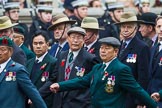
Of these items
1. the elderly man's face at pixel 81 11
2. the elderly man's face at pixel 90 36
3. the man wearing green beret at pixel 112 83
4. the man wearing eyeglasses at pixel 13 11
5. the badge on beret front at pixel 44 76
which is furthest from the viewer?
the elderly man's face at pixel 81 11

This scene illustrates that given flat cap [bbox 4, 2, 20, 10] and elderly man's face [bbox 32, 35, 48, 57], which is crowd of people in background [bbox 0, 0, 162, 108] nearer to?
elderly man's face [bbox 32, 35, 48, 57]

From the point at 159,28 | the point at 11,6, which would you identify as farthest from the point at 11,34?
the point at 11,6

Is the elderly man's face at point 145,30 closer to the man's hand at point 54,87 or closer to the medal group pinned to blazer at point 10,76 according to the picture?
the man's hand at point 54,87

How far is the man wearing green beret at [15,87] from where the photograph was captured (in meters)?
12.1

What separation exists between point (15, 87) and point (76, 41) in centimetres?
222

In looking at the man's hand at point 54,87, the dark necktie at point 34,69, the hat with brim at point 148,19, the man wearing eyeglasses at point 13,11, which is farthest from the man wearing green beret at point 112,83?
the man wearing eyeglasses at point 13,11

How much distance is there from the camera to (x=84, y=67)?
14047mm

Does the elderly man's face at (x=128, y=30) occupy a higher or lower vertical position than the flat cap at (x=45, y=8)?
higher

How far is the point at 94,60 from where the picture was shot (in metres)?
14.1

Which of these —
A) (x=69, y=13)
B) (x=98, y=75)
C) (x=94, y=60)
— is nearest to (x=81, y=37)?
(x=94, y=60)

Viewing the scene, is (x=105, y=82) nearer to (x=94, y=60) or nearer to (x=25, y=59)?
(x=94, y=60)

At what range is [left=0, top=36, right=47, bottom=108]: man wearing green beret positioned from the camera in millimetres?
12117

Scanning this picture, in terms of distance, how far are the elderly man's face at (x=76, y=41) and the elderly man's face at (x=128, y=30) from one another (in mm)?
854

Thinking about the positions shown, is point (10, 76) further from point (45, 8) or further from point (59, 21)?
point (45, 8)
